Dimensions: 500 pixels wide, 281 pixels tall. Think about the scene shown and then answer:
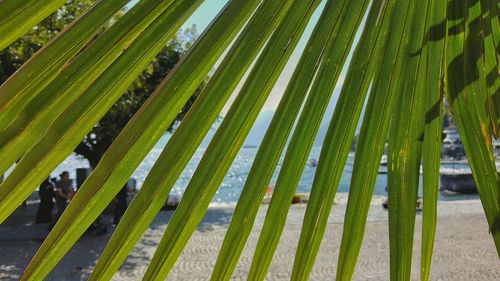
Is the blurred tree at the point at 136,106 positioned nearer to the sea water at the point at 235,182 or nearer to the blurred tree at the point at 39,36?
the sea water at the point at 235,182

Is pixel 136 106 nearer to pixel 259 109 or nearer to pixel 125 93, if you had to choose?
pixel 125 93

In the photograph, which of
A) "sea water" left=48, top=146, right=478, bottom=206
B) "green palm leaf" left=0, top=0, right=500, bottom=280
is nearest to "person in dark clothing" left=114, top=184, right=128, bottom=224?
"sea water" left=48, top=146, right=478, bottom=206

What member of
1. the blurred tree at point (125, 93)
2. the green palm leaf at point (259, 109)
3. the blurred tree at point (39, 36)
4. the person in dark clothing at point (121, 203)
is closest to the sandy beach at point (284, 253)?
the person in dark clothing at point (121, 203)

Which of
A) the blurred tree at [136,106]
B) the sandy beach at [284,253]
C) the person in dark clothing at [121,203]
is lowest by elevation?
the sandy beach at [284,253]

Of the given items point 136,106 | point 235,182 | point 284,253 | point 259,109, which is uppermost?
point 136,106

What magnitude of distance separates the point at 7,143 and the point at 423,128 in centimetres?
49

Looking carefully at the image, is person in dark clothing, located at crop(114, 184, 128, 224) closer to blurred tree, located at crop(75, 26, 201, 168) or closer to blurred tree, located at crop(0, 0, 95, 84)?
blurred tree, located at crop(75, 26, 201, 168)

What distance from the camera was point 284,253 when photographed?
1008 cm

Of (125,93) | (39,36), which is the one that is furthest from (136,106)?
(39,36)

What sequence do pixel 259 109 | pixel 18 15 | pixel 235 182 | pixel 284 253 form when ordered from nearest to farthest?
pixel 18 15, pixel 259 109, pixel 284 253, pixel 235 182

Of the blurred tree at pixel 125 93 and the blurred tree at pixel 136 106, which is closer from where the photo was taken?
the blurred tree at pixel 125 93

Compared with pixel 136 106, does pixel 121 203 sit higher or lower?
lower

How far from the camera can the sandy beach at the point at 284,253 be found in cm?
873

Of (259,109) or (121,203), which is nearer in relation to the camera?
(259,109)
